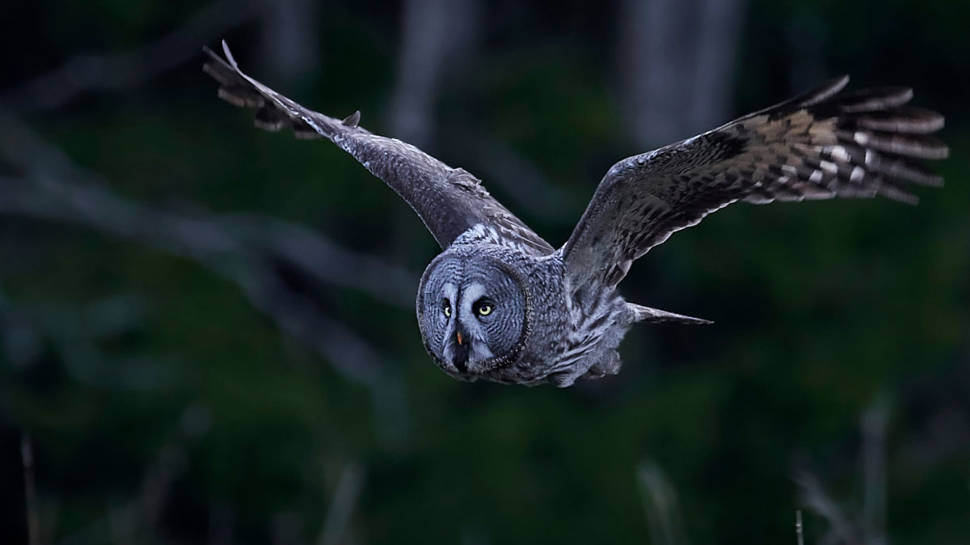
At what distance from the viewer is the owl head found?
17.9 ft

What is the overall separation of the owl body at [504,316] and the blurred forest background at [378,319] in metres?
4.05

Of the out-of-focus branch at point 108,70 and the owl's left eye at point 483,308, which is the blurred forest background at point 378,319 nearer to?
the out-of-focus branch at point 108,70

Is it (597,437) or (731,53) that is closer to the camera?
→ (597,437)

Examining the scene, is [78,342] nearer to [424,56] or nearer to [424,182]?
[424,56]

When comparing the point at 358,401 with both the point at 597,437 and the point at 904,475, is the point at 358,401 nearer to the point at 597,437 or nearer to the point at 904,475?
the point at 597,437

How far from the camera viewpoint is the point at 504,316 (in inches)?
218

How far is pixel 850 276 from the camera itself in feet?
37.0

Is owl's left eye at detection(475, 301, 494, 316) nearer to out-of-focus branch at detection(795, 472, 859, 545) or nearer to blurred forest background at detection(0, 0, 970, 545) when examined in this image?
out-of-focus branch at detection(795, 472, 859, 545)

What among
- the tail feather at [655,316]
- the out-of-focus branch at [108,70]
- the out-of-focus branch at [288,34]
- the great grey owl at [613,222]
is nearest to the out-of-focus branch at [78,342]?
the out-of-focus branch at [108,70]

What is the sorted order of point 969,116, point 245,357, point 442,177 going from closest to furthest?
1. point 442,177
2. point 245,357
3. point 969,116

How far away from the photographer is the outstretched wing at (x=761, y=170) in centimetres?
529

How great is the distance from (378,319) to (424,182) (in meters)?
5.96

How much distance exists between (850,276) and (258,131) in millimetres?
4379

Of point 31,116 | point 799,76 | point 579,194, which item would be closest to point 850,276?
point 579,194
